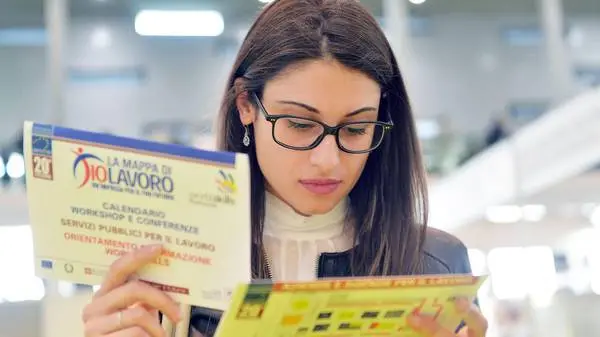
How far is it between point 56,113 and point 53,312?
6.76 ft

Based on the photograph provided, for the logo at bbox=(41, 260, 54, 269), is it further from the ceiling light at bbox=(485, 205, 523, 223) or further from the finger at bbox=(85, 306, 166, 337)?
the ceiling light at bbox=(485, 205, 523, 223)

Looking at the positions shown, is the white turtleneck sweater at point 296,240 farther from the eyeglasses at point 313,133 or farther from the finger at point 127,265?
the finger at point 127,265

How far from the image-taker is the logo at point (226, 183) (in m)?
1.08

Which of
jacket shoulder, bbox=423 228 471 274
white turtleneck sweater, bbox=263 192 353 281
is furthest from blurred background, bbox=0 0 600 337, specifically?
white turtleneck sweater, bbox=263 192 353 281

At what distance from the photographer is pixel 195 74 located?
363 inches

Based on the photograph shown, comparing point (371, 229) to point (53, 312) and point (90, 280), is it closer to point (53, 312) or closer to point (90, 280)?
point (90, 280)

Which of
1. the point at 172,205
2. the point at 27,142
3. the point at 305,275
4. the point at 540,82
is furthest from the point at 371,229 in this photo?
the point at 540,82

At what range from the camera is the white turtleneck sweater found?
4.67 ft

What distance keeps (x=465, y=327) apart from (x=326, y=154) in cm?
34

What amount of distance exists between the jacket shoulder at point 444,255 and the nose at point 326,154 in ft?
0.92

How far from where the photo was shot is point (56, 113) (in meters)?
8.67

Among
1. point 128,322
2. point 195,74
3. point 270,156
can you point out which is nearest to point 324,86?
point 270,156

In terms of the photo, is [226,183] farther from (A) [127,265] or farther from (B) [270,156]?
(B) [270,156]

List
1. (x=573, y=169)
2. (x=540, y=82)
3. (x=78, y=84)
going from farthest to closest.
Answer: (x=540, y=82) < (x=78, y=84) < (x=573, y=169)
